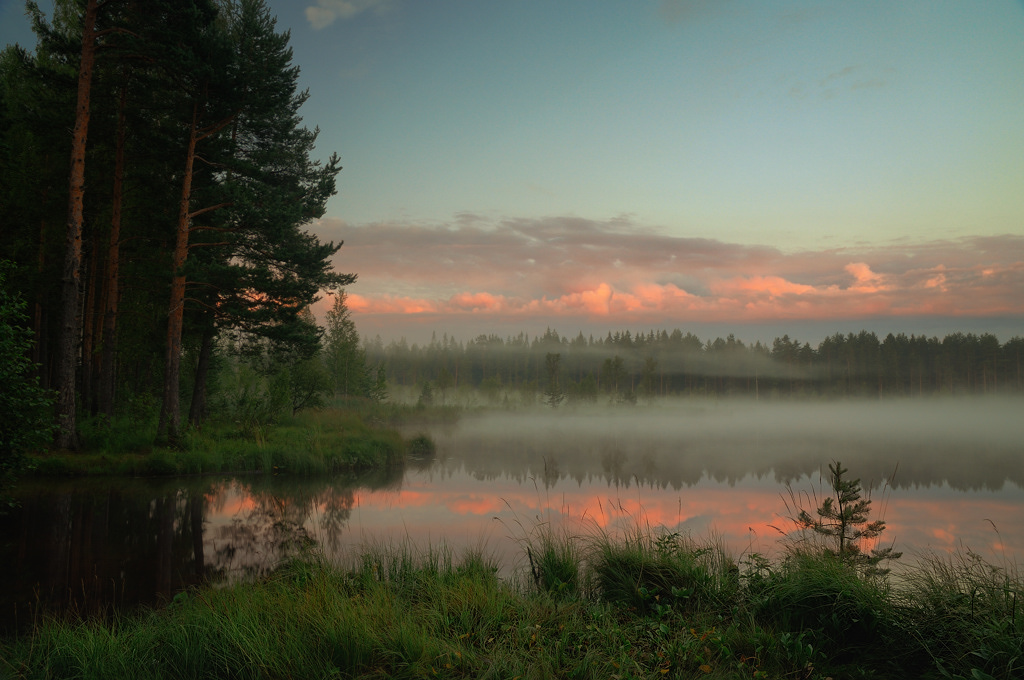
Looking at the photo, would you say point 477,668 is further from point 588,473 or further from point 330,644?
point 588,473

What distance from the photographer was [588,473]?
798 inches

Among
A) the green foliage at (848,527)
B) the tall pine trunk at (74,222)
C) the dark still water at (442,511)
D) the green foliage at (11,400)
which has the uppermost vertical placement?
the tall pine trunk at (74,222)

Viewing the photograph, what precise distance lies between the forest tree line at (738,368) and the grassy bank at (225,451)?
41.1 metres

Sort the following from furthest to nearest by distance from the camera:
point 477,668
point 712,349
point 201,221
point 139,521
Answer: point 712,349, point 201,221, point 139,521, point 477,668

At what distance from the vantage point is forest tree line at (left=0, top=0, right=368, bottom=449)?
15.5 m

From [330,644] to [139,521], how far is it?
25.5ft

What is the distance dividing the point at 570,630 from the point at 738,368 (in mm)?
105472

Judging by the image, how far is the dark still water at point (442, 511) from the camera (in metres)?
7.27

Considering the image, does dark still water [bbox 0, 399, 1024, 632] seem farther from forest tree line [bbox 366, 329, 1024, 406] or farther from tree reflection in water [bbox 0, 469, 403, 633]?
forest tree line [bbox 366, 329, 1024, 406]

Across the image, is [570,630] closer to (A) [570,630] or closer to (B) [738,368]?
(A) [570,630]

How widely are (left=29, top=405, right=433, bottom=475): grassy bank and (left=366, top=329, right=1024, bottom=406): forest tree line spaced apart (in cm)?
4106

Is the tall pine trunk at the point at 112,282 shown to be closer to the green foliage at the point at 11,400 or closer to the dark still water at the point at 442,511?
the dark still water at the point at 442,511

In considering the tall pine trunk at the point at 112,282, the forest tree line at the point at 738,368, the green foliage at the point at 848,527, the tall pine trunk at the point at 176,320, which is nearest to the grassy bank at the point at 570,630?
the green foliage at the point at 848,527

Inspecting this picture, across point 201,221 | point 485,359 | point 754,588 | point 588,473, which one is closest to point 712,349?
point 485,359
